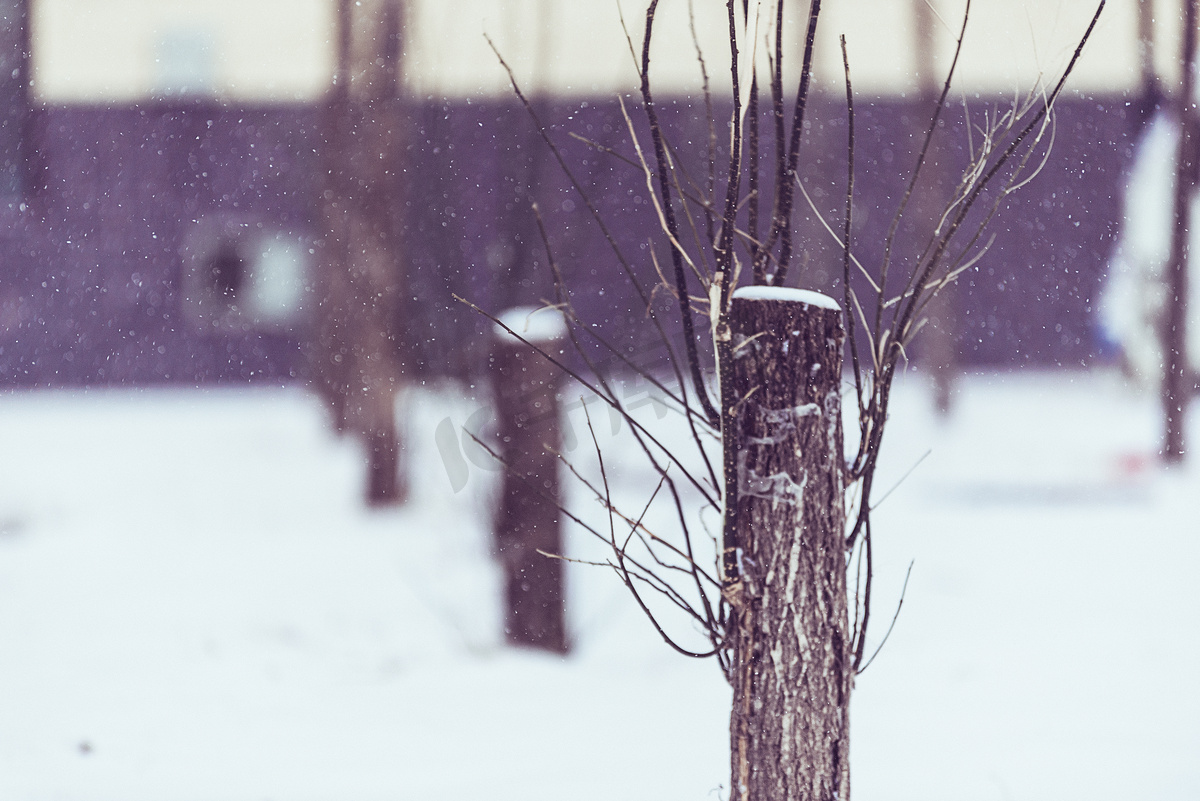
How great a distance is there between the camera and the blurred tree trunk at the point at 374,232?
643 cm

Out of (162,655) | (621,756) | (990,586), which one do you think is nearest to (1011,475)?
(990,586)

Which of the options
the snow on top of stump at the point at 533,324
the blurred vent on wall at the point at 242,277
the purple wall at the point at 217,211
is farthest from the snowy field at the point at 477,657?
the blurred vent on wall at the point at 242,277

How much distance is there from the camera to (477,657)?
149 inches

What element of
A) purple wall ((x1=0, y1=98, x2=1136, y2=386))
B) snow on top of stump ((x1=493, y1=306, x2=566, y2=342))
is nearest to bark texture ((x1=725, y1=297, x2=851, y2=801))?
snow on top of stump ((x1=493, y1=306, x2=566, y2=342))

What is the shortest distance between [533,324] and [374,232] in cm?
324

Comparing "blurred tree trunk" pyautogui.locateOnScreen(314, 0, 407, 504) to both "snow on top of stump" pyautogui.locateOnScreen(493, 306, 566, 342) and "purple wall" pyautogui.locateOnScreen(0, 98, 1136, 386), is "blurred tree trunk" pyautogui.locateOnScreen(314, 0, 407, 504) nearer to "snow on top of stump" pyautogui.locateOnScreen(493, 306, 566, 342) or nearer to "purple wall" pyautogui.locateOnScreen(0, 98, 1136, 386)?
"snow on top of stump" pyautogui.locateOnScreen(493, 306, 566, 342)

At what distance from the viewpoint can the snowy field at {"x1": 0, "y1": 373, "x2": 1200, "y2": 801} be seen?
9.09 ft

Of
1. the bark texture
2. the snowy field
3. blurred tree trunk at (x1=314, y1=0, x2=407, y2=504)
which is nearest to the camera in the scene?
the bark texture

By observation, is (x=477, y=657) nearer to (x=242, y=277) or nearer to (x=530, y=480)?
(x=530, y=480)

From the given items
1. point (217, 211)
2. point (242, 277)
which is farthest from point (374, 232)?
point (217, 211)

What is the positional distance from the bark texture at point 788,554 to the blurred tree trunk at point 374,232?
514 centimetres

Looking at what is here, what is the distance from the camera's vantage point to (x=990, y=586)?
4.94 metres

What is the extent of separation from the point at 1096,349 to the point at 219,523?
11477 mm

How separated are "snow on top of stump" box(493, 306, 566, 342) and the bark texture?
1.86 meters
